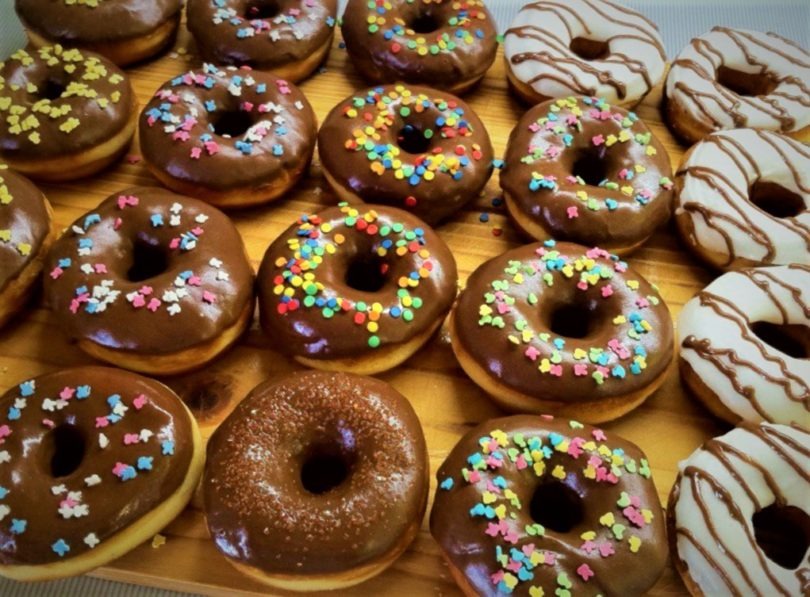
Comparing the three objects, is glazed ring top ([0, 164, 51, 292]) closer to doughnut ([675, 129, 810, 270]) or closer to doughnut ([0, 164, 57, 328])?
doughnut ([0, 164, 57, 328])

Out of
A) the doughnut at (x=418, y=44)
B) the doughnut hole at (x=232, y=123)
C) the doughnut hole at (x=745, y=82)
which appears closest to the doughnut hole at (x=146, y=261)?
the doughnut hole at (x=232, y=123)

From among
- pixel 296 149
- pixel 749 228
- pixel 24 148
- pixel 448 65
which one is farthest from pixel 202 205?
pixel 749 228

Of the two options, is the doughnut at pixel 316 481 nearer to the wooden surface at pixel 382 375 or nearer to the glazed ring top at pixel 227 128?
the wooden surface at pixel 382 375

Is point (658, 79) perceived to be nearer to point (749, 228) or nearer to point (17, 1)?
point (749, 228)

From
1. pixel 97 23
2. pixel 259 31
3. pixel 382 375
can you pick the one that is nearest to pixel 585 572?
pixel 382 375

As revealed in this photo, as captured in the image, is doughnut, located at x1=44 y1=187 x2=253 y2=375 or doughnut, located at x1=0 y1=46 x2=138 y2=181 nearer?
doughnut, located at x1=44 y1=187 x2=253 y2=375

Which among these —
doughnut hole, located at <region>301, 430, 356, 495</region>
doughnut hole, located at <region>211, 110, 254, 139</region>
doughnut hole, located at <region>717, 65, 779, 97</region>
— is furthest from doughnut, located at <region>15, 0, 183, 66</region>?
doughnut hole, located at <region>717, 65, 779, 97</region>
